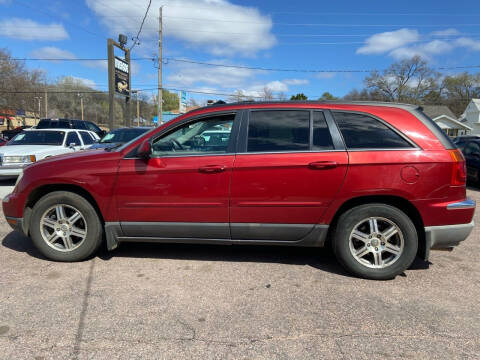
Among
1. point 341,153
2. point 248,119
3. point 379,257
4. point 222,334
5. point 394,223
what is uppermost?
point 248,119

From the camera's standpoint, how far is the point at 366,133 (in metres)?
3.25

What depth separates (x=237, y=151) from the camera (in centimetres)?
332

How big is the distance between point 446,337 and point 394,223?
1102mm

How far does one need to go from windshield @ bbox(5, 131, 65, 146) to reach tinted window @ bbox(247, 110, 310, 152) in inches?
316

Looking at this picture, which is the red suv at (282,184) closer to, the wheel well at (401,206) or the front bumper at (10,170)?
the wheel well at (401,206)

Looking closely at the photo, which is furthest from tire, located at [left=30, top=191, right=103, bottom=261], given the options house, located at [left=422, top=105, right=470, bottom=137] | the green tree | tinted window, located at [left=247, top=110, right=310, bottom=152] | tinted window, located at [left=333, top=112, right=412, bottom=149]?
house, located at [left=422, top=105, right=470, bottom=137]

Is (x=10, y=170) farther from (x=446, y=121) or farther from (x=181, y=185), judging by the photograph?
(x=446, y=121)

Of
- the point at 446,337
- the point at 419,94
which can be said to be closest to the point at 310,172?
the point at 446,337

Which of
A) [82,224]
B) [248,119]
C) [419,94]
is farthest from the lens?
[419,94]

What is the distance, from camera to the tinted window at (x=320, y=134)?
325 cm

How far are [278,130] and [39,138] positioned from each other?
8.77 metres

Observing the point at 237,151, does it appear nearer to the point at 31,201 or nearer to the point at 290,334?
the point at 290,334

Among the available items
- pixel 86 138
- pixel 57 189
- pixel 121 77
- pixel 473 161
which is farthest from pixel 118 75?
pixel 473 161

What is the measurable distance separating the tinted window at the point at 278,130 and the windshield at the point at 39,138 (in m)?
8.01
